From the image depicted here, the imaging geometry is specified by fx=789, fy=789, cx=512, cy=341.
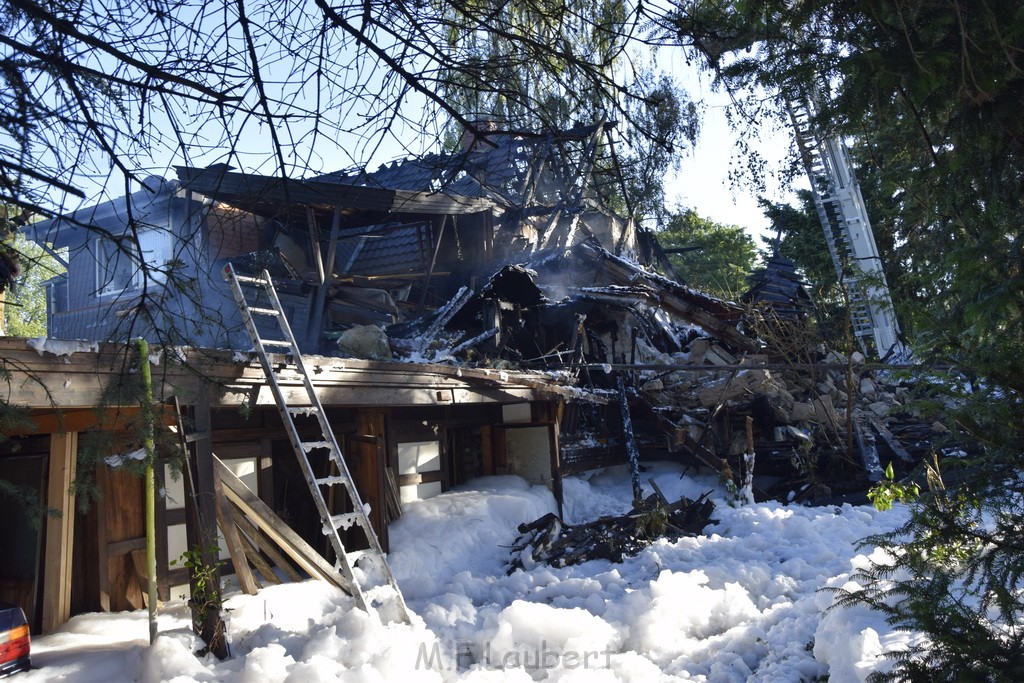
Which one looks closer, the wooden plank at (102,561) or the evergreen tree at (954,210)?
the evergreen tree at (954,210)

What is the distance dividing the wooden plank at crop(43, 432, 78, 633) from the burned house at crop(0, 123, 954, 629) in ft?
0.06

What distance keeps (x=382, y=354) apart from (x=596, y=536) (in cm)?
418

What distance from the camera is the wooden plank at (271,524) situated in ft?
22.3

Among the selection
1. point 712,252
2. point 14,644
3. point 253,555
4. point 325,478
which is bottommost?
point 14,644

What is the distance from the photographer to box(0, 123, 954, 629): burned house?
14.8 feet

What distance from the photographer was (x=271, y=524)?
271 inches

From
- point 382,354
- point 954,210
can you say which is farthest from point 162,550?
point 954,210

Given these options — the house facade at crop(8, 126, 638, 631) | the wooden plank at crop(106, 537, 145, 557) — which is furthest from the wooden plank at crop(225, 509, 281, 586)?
the wooden plank at crop(106, 537, 145, 557)

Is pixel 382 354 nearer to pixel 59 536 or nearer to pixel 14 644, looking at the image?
pixel 59 536

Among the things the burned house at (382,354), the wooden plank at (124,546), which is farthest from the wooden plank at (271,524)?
the wooden plank at (124,546)

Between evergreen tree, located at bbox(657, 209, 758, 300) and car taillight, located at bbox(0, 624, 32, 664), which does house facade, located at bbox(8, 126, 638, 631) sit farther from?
evergreen tree, located at bbox(657, 209, 758, 300)

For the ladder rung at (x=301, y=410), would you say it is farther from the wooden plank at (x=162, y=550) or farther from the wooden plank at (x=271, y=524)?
the wooden plank at (x=162, y=550)

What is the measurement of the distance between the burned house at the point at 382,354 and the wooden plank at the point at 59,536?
19 millimetres

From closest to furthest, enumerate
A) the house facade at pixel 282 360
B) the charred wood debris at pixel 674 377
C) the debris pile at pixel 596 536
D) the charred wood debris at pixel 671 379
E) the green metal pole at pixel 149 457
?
the house facade at pixel 282 360 < the green metal pole at pixel 149 457 < the debris pile at pixel 596 536 < the charred wood debris at pixel 671 379 < the charred wood debris at pixel 674 377
